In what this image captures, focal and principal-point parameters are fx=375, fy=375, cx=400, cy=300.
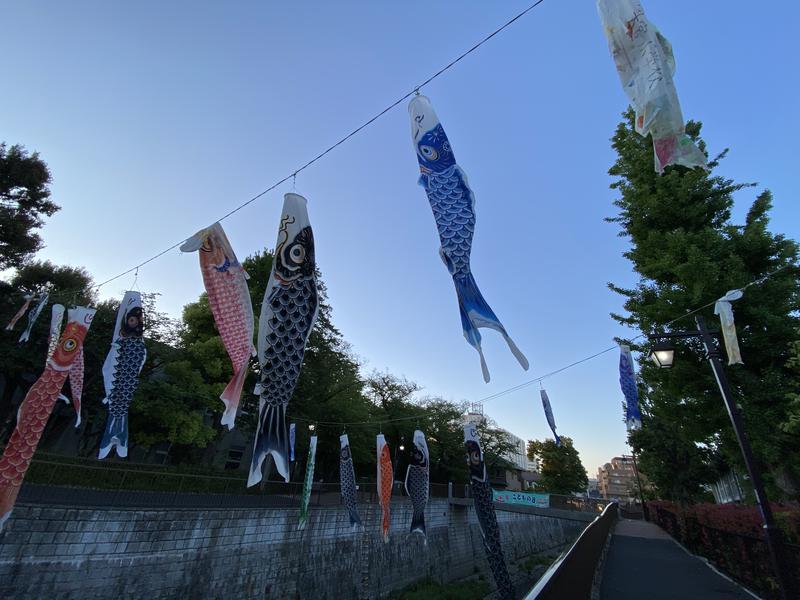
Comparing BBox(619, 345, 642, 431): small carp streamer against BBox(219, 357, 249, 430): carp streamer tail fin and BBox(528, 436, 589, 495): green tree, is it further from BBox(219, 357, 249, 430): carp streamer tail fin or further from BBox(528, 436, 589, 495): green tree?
BBox(528, 436, 589, 495): green tree

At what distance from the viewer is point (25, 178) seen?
1836 centimetres

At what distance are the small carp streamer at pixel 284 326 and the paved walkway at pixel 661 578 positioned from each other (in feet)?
31.5

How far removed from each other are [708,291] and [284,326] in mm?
8588

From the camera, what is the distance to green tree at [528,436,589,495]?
52.1m

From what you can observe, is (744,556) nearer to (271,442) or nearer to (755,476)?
(755,476)

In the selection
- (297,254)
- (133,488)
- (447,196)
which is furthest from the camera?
(133,488)

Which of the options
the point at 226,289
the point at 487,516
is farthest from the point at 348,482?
the point at 226,289

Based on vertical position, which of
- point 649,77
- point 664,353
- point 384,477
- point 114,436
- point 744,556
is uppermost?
point 649,77

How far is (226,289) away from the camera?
473cm

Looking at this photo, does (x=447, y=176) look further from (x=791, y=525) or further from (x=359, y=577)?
(x=359, y=577)

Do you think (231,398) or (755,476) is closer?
(231,398)

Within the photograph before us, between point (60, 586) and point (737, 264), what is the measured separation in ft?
46.6

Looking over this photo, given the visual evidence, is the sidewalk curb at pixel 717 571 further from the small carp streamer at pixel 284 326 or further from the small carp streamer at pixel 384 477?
the small carp streamer at pixel 284 326

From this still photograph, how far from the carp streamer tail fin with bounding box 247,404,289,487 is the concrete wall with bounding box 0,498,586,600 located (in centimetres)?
624
